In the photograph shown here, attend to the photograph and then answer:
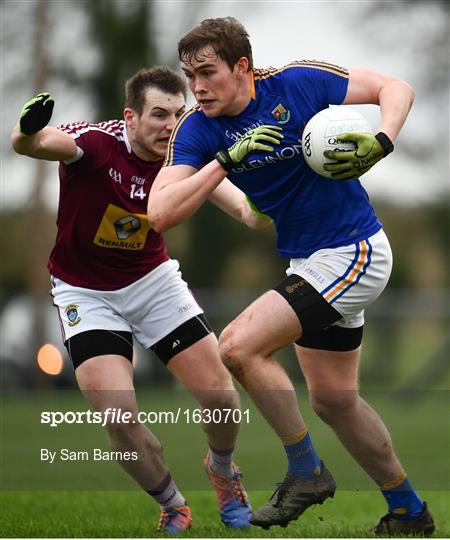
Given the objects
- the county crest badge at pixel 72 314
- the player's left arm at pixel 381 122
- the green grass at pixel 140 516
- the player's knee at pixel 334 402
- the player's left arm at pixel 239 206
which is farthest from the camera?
the county crest badge at pixel 72 314

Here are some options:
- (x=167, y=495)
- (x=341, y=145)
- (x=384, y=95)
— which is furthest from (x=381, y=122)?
(x=167, y=495)

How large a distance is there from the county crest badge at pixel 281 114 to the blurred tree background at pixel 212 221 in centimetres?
1381

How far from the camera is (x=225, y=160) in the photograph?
5348 mm

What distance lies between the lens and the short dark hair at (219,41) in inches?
217

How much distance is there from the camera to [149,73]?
6.45m

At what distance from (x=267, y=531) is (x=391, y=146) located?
2.29 meters

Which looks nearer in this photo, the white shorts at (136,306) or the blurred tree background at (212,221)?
the white shorts at (136,306)

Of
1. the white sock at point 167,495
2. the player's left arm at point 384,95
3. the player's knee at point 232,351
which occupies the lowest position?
the white sock at point 167,495

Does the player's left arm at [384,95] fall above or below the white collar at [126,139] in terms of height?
above

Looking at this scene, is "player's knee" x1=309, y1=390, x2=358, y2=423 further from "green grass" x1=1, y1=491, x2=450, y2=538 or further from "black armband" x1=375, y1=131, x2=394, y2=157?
"black armband" x1=375, y1=131, x2=394, y2=157

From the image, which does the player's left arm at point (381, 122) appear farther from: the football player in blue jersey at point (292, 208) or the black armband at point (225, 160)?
the black armband at point (225, 160)

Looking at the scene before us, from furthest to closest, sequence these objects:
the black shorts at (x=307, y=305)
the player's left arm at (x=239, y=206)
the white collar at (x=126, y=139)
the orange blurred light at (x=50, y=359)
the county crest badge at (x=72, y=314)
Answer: the orange blurred light at (x=50, y=359), the white collar at (x=126, y=139), the county crest badge at (x=72, y=314), the player's left arm at (x=239, y=206), the black shorts at (x=307, y=305)

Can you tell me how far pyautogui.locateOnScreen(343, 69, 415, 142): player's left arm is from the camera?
5.51 meters

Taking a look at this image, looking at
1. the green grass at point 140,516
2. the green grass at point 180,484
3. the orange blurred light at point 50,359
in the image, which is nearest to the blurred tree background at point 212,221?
the orange blurred light at point 50,359
